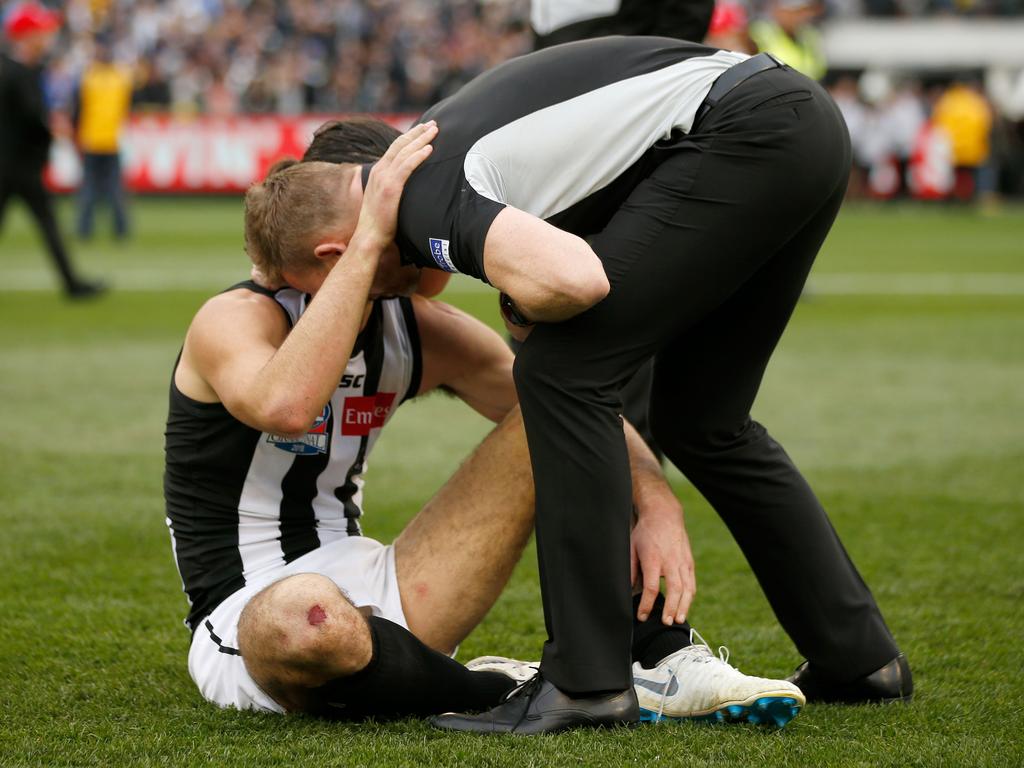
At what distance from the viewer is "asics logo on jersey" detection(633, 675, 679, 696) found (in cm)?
299

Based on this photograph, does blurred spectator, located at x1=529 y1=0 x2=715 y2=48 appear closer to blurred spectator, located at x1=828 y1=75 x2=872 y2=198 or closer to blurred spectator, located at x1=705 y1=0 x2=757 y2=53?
blurred spectator, located at x1=705 y1=0 x2=757 y2=53

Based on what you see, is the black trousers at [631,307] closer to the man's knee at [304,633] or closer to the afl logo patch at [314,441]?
the man's knee at [304,633]

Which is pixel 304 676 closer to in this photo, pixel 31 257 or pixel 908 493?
pixel 908 493

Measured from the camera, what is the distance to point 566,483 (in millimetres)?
2742

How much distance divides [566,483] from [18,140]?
10.7 metres

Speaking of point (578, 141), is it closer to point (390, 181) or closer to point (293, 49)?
point (390, 181)

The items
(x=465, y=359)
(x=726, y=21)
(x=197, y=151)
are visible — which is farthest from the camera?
(x=197, y=151)

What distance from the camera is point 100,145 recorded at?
18.6m

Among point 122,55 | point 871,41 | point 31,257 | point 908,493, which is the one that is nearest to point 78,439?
point 908,493

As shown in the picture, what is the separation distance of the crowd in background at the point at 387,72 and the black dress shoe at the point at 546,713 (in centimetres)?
2187

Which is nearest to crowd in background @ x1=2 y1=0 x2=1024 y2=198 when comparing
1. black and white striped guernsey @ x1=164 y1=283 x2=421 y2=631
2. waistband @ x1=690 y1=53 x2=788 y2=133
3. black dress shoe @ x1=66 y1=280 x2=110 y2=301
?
black dress shoe @ x1=66 y1=280 x2=110 y2=301

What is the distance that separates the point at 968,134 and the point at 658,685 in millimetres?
24444

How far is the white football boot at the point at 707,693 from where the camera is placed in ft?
9.39

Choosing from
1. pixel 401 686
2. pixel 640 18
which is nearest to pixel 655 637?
pixel 401 686
